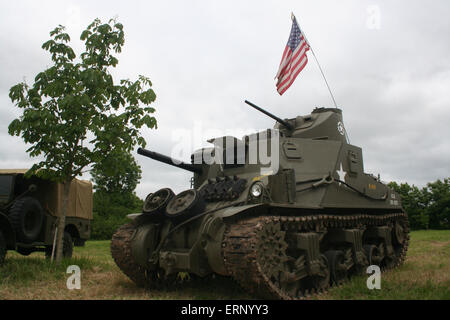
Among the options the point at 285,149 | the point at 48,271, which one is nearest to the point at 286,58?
the point at 285,149

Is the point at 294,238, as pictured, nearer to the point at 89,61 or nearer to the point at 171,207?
the point at 171,207

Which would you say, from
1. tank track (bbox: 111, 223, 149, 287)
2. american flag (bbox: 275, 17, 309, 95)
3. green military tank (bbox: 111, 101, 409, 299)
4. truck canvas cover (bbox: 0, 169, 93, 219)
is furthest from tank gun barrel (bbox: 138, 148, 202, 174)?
truck canvas cover (bbox: 0, 169, 93, 219)

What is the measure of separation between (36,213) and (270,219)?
6892 millimetres

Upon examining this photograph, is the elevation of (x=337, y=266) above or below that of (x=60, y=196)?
below

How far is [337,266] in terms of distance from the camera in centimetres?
820

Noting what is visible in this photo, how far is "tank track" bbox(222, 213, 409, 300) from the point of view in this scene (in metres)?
6.05

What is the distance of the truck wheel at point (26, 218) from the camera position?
9844 mm

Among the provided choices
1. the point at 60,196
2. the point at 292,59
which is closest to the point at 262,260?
the point at 292,59

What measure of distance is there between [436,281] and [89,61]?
866cm

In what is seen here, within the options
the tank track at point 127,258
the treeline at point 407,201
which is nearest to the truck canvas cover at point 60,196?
the tank track at point 127,258

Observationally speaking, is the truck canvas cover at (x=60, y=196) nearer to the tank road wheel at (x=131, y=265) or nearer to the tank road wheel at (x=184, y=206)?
the tank road wheel at (x=131, y=265)

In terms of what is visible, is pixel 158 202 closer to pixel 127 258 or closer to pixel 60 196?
pixel 127 258

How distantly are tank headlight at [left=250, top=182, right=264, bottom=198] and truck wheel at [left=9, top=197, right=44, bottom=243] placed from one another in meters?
6.15

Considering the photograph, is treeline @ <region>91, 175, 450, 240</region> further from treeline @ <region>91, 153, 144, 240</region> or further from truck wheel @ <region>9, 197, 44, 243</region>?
truck wheel @ <region>9, 197, 44, 243</region>
